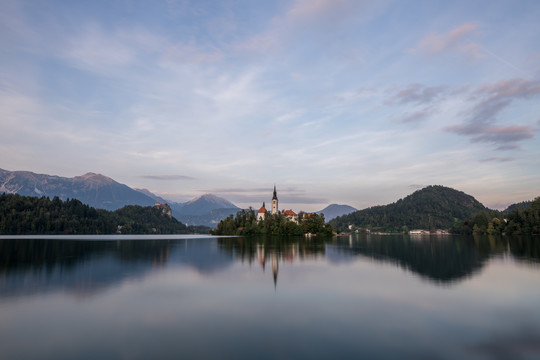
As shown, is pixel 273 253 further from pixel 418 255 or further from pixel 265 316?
pixel 265 316

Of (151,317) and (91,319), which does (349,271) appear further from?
(91,319)

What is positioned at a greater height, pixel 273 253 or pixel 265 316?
pixel 265 316

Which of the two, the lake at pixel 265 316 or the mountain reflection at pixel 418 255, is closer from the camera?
the lake at pixel 265 316

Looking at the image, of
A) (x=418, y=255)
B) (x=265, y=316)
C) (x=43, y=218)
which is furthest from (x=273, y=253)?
(x=43, y=218)

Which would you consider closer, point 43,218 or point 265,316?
point 265,316

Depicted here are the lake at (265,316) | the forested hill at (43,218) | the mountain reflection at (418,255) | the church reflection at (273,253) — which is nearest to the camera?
the lake at (265,316)

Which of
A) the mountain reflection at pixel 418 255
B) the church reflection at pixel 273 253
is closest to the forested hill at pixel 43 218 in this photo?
the church reflection at pixel 273 253

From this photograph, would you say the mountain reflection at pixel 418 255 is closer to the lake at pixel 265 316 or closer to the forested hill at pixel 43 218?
the lake at pixel 265 316

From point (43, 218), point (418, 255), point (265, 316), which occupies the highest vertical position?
point (43, 218)

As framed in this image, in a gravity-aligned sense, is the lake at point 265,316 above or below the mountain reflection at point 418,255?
above

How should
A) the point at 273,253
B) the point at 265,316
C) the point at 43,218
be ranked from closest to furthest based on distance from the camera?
the point at 265,316
the point at 273,253
the point at 43,218

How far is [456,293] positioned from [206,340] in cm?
1866

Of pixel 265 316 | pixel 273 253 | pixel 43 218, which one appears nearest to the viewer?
pixel 265 316

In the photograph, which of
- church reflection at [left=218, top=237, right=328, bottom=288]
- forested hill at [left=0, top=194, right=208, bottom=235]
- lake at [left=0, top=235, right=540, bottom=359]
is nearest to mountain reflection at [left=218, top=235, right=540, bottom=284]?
church reflection at [left=218, top=237, right=328, bottom=288]
